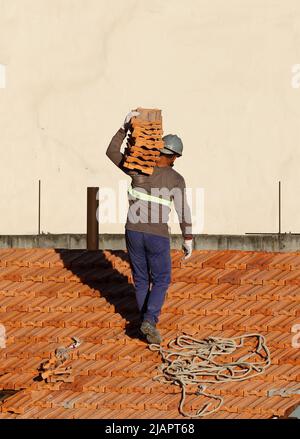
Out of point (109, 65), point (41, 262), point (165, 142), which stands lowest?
point (41, 262)

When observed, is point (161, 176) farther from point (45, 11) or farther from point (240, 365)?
point (45, 11)

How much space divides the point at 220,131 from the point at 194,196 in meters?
2.45

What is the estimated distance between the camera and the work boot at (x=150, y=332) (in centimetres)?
1736

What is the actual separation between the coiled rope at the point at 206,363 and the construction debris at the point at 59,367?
32.1 inches

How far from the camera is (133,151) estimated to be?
17406mm

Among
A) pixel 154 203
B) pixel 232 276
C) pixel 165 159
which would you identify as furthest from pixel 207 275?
pixel 165 159

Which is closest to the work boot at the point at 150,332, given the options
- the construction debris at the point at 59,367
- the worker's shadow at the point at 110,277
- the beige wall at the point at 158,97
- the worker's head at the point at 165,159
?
the worker's shadow at the point at 110,277

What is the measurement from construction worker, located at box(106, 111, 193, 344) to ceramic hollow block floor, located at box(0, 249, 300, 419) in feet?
1.95

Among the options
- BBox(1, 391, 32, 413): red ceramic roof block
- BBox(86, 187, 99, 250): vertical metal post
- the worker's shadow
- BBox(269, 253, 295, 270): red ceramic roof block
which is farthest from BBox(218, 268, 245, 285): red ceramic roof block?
BBox(1, 391, 32, 413): red ceramic roof block

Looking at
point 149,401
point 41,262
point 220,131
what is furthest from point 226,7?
point 149,401

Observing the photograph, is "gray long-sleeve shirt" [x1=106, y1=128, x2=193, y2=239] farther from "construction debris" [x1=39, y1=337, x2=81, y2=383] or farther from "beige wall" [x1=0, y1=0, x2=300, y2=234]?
"beige wall" [x1=0, y1=0, x2=300, y2=234]

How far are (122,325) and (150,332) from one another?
67cm

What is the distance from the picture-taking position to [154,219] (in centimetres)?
1750

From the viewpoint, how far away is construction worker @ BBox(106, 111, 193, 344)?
1750 cm
